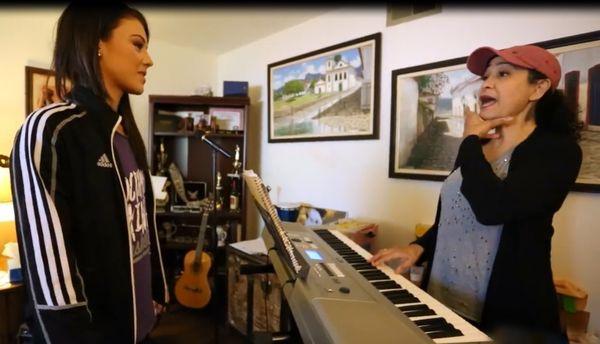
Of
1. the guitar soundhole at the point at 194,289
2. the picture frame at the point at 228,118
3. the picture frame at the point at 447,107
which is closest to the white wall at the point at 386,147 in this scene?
the picture frame at the point at 447,107

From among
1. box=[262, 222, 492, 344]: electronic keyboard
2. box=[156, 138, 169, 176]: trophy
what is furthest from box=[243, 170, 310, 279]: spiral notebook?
box=[156, 138, 169, 176]: trophy

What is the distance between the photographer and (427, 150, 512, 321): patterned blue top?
0.90m

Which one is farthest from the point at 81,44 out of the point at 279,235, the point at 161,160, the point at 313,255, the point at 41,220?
the point at 161,160

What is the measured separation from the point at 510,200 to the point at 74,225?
3.18ft

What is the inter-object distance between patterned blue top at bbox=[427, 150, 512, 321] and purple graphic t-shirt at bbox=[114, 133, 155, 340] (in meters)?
0.84

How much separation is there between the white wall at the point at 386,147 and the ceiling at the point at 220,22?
0.33 ft

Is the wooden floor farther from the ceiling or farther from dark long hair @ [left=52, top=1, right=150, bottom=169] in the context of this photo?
the ceiling

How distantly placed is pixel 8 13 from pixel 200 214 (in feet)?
5.84

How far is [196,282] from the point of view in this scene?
2.40 metres

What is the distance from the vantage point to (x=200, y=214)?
8.77ft

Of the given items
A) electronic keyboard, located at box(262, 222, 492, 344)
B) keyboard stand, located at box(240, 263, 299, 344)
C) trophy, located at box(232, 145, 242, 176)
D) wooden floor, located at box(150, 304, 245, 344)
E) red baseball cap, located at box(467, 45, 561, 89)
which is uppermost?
red baseball cap, located at box(467, 45, 561, 89)

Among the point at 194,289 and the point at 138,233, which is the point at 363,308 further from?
the point at 194,289

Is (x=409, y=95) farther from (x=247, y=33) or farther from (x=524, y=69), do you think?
(x=247, y=33)

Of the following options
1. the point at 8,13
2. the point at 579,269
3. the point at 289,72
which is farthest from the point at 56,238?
the point at 8,13
